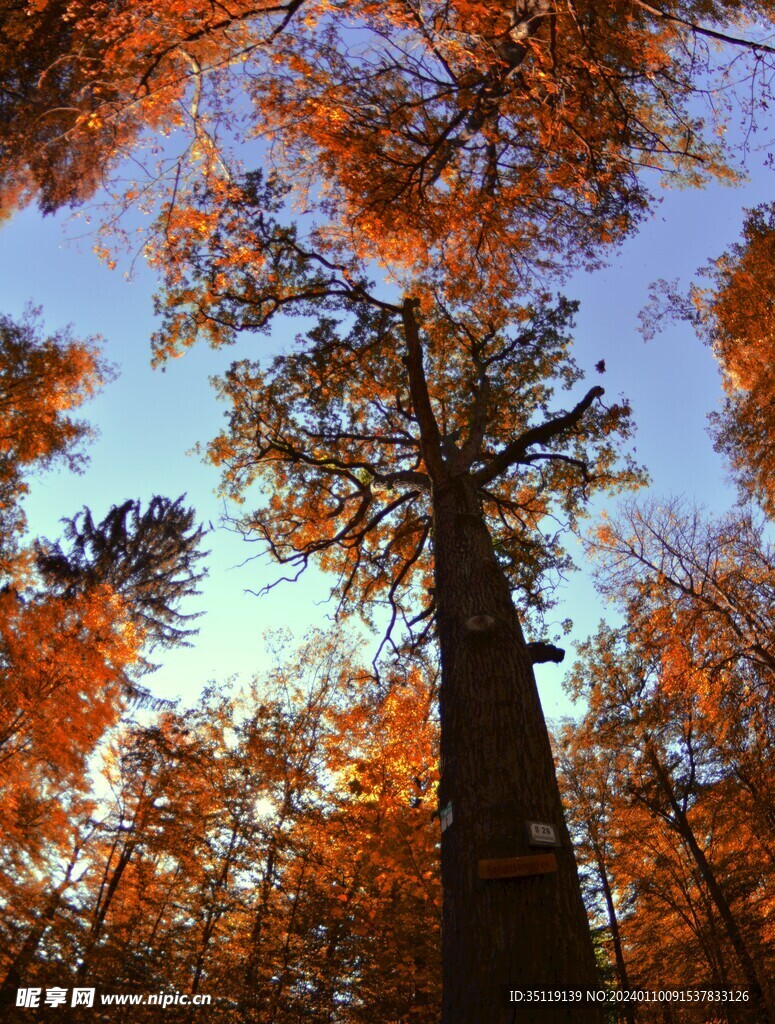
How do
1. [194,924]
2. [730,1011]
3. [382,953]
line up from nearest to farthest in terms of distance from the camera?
[382,953] → [194,924] → [730,1011]

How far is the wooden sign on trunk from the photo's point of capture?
2.70 meters

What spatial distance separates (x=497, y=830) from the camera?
2.91 m

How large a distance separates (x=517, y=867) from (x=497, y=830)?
214 millimetres

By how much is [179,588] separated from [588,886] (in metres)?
14.0

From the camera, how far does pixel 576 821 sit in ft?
47.1

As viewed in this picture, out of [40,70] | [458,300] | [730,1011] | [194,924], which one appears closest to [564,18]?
[458,300]

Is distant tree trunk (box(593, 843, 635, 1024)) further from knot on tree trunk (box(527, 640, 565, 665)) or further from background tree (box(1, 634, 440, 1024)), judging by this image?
knot on tree trunk (box(527, 640, 565, 665))

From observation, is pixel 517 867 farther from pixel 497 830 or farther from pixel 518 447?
pixel 518 447

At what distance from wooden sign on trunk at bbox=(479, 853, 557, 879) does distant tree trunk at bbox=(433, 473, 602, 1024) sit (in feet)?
0.13

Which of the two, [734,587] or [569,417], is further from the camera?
[734,587]

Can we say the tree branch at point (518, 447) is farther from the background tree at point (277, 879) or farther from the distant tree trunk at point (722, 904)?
the distant tree trunk at point (722, 904)

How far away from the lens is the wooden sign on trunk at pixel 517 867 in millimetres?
2699

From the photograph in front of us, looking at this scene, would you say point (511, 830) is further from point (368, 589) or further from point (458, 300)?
point (458, 300)

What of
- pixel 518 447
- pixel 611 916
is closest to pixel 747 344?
pixel 518 447
